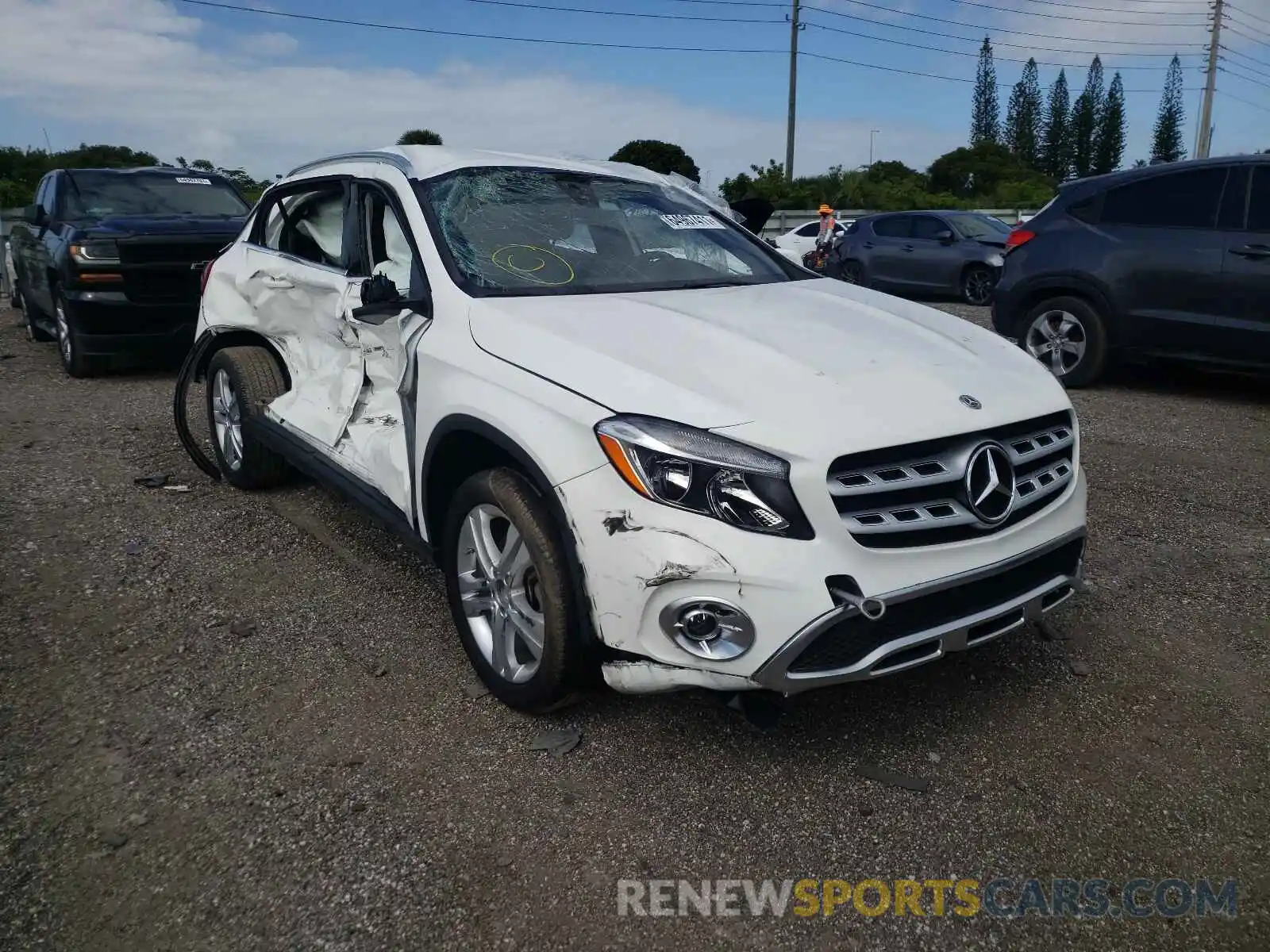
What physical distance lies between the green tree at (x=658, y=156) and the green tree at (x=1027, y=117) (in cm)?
5228

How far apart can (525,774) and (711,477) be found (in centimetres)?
104

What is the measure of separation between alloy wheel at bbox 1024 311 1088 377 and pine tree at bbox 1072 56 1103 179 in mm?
77230

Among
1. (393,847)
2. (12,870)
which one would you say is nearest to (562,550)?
(393,847)

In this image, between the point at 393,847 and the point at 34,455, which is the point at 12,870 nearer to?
the point at 393,847

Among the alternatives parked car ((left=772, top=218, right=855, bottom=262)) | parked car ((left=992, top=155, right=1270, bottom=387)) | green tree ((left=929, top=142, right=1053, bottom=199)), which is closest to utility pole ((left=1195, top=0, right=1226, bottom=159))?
green tree ((left=929, top=142, right=1053, bottom=199))

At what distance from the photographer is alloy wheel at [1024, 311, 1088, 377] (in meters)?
7.62

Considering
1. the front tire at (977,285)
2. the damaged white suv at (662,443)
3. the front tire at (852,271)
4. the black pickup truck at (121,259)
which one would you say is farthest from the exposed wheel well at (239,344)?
the front tire at (852,271)

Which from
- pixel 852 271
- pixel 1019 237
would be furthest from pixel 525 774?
pixel 852 271

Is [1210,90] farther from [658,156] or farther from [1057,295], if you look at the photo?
[1057,295]

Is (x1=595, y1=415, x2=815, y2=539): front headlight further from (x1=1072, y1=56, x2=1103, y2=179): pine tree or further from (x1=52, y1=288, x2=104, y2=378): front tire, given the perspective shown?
(x1=1072, y1=56, x2=1103, y2=179): pine tree

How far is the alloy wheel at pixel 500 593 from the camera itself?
2920 millimetres

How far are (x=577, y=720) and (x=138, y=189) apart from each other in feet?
27.4

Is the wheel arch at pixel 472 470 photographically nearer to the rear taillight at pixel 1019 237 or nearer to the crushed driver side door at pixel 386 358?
the crushed driver side door at pixel 386 358

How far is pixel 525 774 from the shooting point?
9.31 feet
